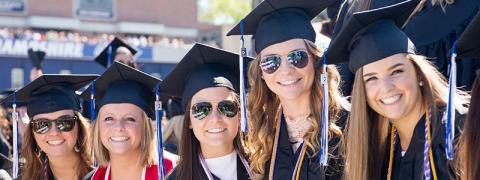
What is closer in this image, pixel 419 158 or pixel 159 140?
pixel 419 158

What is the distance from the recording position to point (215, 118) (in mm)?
3848

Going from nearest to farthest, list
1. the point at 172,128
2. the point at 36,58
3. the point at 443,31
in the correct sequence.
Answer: the point at 443,31, the point at 172,128, the point at 36,58

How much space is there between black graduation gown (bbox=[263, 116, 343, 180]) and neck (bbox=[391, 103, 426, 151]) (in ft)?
1.42

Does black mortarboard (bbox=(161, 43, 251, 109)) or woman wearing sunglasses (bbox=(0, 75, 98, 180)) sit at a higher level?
black mortarboard (bbox=(161, 43, 251, 109))

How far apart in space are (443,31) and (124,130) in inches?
87.1

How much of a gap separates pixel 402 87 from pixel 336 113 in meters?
0.71

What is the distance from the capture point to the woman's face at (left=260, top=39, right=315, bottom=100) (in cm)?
362

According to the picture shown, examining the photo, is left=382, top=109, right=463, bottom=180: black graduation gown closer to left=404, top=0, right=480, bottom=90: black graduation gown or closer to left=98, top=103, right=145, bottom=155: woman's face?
left=404, top=0, right=480, bottom=90: black graduation gown

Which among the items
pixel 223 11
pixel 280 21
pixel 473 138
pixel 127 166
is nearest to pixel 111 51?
pixel 127 166

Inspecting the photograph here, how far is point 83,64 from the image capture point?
21984mm

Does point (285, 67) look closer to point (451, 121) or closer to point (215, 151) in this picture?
point (215, 151)

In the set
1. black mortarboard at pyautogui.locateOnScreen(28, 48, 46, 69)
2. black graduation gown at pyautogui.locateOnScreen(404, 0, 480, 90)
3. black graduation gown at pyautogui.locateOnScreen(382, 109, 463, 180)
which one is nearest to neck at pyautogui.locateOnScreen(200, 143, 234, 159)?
black graduation gown at pyautogui.locateOnScreen(382, 109, 463, 180)

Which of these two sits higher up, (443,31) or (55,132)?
(443,31)

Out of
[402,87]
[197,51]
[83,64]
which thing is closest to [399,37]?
[402,87]
